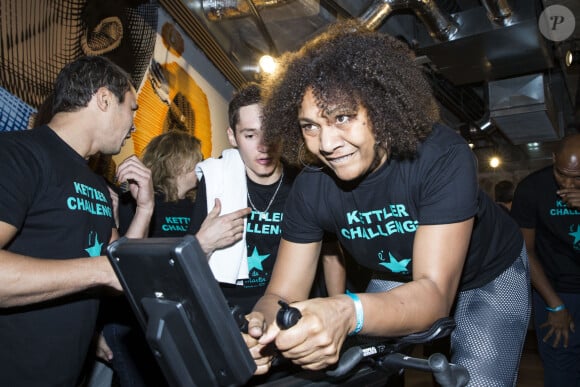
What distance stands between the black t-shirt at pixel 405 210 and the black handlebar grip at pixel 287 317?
23.1 inches

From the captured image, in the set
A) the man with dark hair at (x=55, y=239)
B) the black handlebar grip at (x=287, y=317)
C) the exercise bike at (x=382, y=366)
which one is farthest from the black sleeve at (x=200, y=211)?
the black handlebar grip at (x=287, y=317)

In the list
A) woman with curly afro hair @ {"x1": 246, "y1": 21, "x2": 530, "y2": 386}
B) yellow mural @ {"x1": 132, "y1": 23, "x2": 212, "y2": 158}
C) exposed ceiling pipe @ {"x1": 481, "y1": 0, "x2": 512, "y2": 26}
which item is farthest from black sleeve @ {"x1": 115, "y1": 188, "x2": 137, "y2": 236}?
exposed ceiling pipe @ {"x1": 481, "y1": 0, "x2": 512, "y2": 26}

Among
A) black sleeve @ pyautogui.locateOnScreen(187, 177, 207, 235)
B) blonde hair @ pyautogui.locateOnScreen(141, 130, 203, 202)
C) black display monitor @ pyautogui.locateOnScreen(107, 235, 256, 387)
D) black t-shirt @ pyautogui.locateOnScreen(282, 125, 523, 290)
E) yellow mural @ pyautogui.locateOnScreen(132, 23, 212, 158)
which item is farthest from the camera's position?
yellow mural @ pyautogui.locateOnScreen(132, 23, 212, 158)

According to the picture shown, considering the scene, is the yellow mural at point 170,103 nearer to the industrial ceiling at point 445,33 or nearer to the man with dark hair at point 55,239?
the industrial ceiling at point 445,33

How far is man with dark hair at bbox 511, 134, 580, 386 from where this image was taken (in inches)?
104

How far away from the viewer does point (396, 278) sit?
1.77 meters

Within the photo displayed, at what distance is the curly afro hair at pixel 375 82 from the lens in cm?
134

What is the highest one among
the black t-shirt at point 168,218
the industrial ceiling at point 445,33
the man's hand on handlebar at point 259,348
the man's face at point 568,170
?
the industrial ceiling at point 445,33

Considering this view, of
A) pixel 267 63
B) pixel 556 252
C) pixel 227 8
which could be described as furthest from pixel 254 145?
pixel 227 8

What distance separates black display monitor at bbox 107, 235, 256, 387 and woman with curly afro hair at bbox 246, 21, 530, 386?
15cm

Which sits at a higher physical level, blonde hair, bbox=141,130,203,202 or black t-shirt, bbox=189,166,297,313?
blonde hair, bbox=141,130,203,202

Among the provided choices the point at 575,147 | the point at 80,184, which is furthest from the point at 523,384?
the point at 80,184

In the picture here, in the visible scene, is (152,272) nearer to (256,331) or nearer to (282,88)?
(256,331)

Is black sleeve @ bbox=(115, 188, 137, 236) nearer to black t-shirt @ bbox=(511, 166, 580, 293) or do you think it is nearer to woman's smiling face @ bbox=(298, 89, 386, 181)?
woman's smiling face @ bbox=(298, 89, 386, 181)
